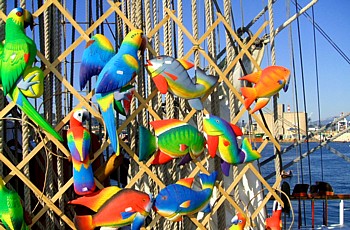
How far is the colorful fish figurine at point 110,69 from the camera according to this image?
7.18 ft

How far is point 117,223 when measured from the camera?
7.33 feet

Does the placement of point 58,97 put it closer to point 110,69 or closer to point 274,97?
point 110,69

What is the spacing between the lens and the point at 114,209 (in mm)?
2223

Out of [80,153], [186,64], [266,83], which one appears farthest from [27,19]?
[266,83]

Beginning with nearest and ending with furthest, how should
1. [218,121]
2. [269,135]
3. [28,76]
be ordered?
[28,76] < [218,121] < [269,135]

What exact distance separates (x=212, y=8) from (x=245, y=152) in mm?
915

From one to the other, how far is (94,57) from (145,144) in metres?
0.48

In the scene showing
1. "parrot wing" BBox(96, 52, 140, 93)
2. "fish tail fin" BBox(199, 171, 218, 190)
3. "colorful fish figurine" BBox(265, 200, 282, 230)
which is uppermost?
"parrot wing" BBox(96, 52, 140, 93)

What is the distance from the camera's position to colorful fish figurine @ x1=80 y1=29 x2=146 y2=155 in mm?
2188

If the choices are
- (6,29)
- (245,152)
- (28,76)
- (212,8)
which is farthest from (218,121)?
(6,29)

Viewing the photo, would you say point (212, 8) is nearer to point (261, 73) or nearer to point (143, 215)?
point (261, 73)

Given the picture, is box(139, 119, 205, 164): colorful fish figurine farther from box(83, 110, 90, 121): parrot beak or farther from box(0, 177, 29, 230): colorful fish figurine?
box(0, 177, 29, 230): colorful fish figurine

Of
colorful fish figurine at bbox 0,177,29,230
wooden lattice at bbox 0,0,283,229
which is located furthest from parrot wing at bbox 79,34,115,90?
colorful fish figurine at bbox 0,177,29,230

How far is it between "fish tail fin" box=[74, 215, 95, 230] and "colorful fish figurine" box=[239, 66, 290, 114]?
102 centimetres
